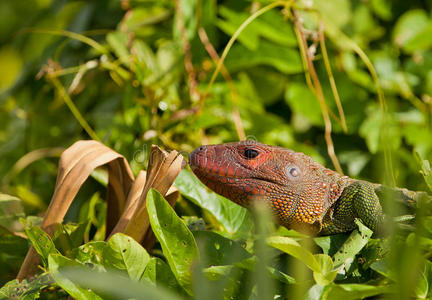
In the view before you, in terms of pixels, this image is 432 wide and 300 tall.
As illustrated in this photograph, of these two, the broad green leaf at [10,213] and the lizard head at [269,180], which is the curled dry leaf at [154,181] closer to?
the lizard head at [269,180]

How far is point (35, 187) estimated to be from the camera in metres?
1.67

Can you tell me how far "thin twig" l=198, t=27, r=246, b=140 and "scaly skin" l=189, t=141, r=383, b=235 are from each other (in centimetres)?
47

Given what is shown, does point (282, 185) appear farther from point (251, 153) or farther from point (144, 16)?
point (144, 16)

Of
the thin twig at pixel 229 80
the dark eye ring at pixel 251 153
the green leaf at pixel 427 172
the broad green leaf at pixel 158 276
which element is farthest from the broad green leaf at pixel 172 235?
the thin twig at pixel 229 80

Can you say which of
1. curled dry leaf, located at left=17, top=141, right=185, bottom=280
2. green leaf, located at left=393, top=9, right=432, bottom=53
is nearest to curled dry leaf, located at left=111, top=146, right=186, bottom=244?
curled dry leaf, located at left=17, top=141, right=185, bottom=280

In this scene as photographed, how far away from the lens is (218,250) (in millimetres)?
764

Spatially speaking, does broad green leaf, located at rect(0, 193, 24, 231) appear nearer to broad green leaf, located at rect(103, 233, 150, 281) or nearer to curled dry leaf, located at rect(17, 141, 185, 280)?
curled dry leaf, located at rect(17, 141, 185, 280)

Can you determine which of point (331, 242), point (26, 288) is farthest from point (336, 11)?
point (26, 288)

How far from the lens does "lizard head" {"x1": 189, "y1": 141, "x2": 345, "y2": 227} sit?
86 centimetres

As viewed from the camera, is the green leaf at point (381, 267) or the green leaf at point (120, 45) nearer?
the green leaf at point (381, 267)

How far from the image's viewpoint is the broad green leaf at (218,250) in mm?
738

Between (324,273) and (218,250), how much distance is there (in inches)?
7.2

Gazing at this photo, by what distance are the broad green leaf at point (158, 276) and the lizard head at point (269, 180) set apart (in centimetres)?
21

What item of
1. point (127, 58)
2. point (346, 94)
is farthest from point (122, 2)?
point (346, 94)
